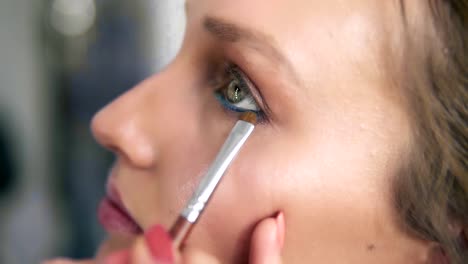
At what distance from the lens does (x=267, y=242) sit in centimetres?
41

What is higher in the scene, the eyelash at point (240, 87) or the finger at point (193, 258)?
the eyelash at point (240, 87)

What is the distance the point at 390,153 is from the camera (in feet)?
1.44

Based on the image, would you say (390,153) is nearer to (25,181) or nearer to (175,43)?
(175,43)

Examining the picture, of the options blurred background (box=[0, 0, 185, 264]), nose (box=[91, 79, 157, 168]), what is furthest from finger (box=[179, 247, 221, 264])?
blurred background (box=[0, 0, 185, 264])

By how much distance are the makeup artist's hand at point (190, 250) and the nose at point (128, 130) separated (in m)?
0.09

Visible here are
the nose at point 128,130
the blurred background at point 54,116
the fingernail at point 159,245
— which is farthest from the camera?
the blurred background at point 54,116

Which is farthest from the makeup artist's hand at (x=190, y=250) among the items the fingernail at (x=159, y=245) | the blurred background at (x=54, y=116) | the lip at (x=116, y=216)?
the blurred background at (x=54, y=116)

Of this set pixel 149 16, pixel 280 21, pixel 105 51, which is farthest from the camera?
pixel 105 51

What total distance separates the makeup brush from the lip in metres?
0.13

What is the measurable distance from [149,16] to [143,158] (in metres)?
0.41

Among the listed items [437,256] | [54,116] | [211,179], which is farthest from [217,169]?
[54,116]

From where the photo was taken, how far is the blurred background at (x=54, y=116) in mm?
1003

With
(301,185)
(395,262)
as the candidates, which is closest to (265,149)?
(301,185)

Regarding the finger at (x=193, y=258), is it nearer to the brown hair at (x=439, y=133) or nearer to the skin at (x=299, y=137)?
the skin at (x=299, y=137)
